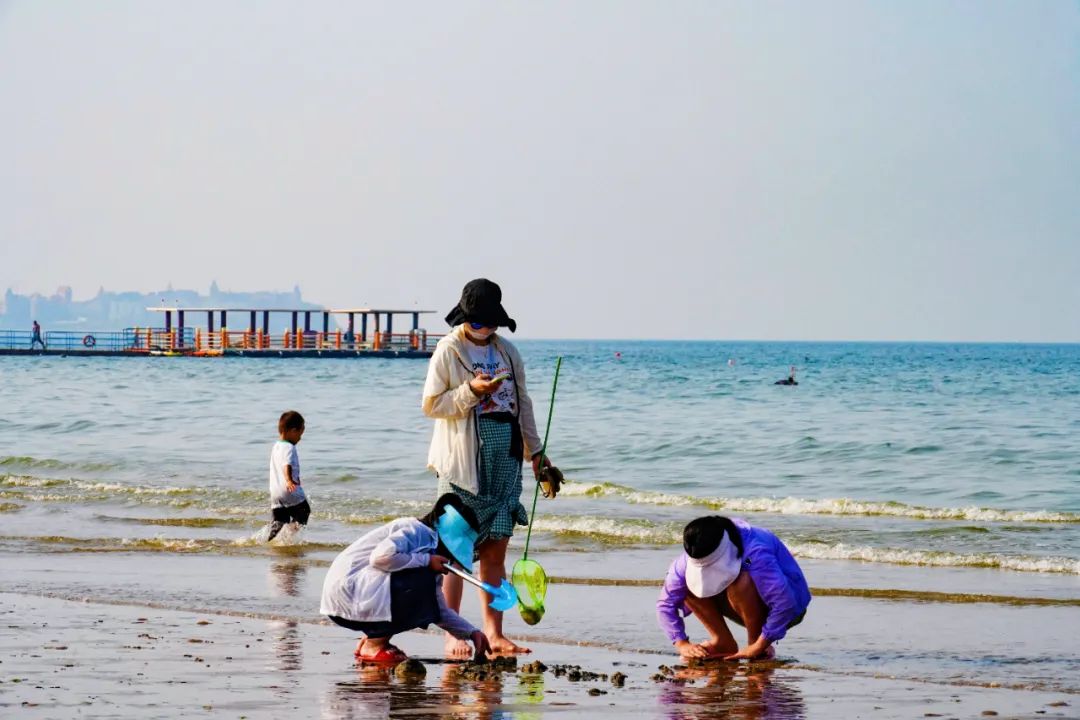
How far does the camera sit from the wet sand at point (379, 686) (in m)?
5.29

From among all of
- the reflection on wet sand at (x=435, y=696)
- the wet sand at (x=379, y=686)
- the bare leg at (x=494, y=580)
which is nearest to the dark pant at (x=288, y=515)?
the wet sand at (x=379, y=686)

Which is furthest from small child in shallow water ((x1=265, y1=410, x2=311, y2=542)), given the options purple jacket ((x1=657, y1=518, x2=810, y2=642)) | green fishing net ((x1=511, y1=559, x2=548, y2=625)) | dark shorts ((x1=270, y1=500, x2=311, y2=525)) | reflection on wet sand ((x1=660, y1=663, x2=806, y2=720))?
reflection on wet sand ((x1=660, y1=663, x2=806, y2=720))

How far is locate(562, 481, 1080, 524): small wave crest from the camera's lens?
46.4ft

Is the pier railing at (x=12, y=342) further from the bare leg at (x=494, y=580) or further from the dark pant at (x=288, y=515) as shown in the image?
the bare leg at (x=494, y=580)

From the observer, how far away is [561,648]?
6.99 m

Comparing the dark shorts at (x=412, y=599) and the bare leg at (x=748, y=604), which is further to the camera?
the bare leg at (x=748, y=604)

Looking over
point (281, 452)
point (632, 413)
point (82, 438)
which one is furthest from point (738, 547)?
point (632, 413)

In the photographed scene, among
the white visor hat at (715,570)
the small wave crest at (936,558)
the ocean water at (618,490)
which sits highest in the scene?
the white visor hat at (715,570)

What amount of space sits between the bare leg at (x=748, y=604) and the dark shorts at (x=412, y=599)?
1.28 m

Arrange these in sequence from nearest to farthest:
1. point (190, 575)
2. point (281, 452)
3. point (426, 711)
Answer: point (426, 711)
point (190, 575)
point (281, 452)

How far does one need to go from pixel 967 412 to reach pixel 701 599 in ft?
97.8

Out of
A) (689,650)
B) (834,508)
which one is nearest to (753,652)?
(689,650)

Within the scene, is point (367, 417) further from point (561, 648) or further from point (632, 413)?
point (561, 648)

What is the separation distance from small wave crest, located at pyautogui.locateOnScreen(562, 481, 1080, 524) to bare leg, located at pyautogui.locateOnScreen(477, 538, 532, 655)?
8.34 m
